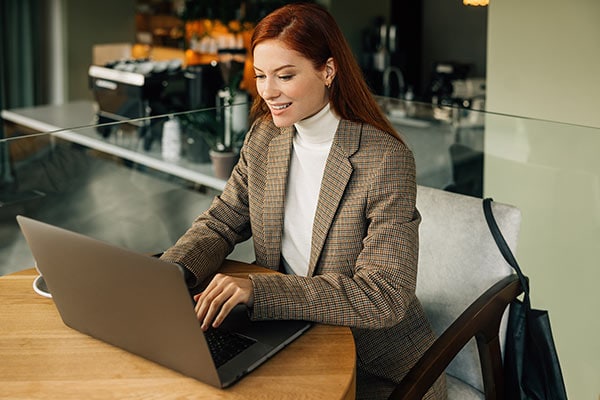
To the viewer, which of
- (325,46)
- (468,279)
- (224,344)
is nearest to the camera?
(224,344)

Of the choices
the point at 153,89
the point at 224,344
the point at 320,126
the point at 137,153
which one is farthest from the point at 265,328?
the point at 153,89

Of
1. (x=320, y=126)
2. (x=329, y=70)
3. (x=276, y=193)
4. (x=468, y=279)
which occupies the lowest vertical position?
(x=468, y=279)

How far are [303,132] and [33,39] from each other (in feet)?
17.0

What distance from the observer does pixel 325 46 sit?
145 centimetres

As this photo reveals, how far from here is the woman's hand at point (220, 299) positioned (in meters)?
1.25

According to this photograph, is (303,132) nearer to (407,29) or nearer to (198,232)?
(198,232)

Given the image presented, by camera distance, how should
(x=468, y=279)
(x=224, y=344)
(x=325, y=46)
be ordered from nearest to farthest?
(x=224, y=344) < (x=325, y=46) < (x=468, y=279)

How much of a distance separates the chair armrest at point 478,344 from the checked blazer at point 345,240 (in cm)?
10

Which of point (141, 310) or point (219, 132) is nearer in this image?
point (141, 310)

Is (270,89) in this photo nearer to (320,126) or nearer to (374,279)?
(320,126)

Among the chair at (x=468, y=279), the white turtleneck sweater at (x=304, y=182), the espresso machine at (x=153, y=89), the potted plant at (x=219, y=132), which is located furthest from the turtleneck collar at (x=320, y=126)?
the espresso machine at (x=153, y=89)

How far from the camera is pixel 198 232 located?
159cm

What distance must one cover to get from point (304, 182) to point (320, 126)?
0.12 metres

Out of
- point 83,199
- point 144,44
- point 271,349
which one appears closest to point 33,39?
point 144,44
